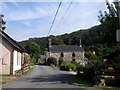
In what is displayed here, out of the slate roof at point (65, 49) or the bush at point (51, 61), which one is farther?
the slate roof at point (65, 49)

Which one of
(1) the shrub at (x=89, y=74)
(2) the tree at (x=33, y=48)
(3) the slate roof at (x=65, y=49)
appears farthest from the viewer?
(2) the tree at (x=33, y=48)

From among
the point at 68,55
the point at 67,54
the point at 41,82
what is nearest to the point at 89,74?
the point at 41,82

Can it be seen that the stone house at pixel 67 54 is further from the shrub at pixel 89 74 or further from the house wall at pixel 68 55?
the shrub at pixel 89 74

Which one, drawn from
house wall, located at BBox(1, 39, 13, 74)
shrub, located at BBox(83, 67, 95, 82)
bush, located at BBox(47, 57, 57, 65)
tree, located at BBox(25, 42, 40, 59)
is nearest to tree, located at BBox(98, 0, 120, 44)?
shrub, located at BBox(83, 67, 95, 82)

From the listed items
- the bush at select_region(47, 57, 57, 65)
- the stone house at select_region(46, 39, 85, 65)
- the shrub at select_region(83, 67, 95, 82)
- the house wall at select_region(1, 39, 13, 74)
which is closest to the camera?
the shrub at select_region(83, 67, 95, 82)

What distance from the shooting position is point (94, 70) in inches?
720

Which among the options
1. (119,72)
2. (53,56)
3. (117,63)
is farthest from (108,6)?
→ (53,56)

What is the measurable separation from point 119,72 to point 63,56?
56.2 m

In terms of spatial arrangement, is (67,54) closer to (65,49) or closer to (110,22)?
(65,49)

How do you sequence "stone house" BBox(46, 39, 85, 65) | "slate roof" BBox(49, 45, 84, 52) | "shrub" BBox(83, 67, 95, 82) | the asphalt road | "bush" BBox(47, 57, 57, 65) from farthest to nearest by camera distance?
1. "slate roof" BBox(49, 45, 84, 52)
2. "stone house" BBox(46, 39, 85, 65)
3. "bush" BBox(47, 57, 57, 65)
4. "shrub" BBox(83, 67, 95, 82)
5. the asphalt road

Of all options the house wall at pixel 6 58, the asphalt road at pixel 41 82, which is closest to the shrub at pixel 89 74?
the asphalt road at pixel 41 82

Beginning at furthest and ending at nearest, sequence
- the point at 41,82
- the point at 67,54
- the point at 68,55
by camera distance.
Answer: the point at 67,54 → the point at 68,55 → the point at 41,82

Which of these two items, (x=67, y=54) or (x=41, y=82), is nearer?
(x=41, y=82)

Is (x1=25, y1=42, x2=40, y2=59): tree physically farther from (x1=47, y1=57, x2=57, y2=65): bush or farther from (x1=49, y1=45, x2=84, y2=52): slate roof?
(x1=47, y1=57, x2=57, y2=65): bush
